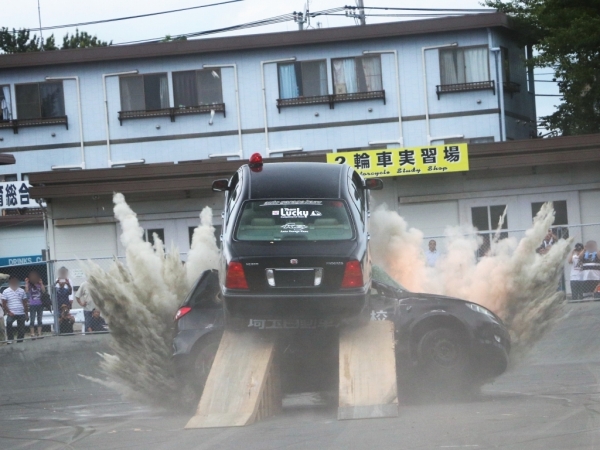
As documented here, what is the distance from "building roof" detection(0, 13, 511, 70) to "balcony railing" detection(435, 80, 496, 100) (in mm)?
1741

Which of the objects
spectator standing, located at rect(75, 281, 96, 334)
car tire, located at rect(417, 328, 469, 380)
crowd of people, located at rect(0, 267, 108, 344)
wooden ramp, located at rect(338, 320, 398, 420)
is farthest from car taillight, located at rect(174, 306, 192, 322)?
spectator standing, located at rect(75, 281, 96, 334)

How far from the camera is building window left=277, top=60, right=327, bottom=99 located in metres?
34.4

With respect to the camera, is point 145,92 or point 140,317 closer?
point 140,317

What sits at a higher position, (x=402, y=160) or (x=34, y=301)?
(x=402, y=160)

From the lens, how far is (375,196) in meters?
29.3

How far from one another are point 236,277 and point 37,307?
11653 mm

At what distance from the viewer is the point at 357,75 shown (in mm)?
34312

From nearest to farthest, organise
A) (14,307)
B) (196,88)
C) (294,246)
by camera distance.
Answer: (294,246)
(14,307)
(196,88)

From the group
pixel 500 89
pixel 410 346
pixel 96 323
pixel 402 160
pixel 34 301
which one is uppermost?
pixel 500 89

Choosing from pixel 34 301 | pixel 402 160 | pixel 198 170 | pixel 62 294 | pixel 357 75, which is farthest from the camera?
pixel 357 75

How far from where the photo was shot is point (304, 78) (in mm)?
34500

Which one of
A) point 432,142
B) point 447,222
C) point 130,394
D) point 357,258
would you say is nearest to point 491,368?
point 357,258

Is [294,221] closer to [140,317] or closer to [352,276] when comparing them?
[352,276]

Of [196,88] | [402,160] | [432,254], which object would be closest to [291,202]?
[432,254]
